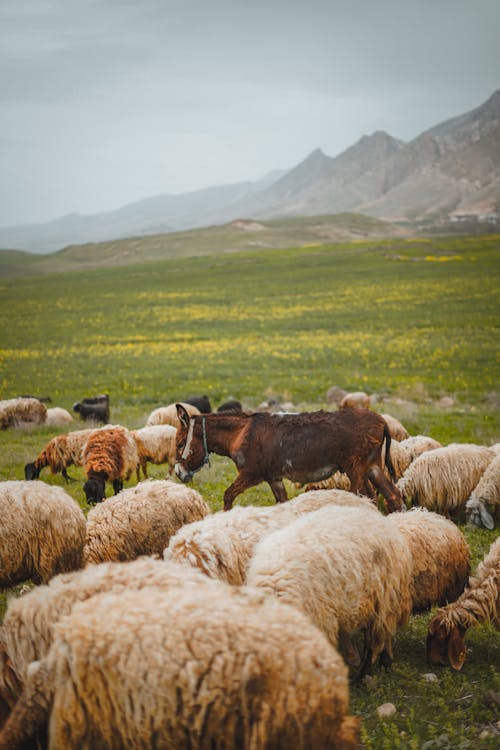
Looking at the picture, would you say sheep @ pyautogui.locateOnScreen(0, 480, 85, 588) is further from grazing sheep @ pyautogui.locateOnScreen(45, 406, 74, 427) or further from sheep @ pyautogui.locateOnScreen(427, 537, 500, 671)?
grazing sheep @ pyautogui.locateOnScreen(45, 406, 74, 427)

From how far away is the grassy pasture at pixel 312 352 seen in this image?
18.8 feet

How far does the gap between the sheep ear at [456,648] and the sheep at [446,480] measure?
462cm

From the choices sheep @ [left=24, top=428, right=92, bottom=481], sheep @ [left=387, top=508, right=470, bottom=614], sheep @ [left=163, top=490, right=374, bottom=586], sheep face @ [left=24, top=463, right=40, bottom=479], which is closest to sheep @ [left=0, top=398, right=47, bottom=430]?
sheep @ [left=24, top=428, right=92, bottom=481]

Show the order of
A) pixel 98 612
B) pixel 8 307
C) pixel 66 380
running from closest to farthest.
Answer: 1. pixel 98 612
2. pixel 66 380
3. pixel 8 307

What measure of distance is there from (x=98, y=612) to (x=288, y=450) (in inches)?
216

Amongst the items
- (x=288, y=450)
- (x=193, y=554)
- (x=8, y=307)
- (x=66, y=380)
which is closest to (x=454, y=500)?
(x=288, y=450)

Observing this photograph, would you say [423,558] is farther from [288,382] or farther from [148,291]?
[148,291]

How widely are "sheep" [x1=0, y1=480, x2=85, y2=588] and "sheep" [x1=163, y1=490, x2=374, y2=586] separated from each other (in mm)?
1314

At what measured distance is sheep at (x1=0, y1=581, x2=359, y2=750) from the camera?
370 centimetres

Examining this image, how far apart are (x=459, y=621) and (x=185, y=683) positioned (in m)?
3.36

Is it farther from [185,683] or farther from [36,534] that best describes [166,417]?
[185,683]

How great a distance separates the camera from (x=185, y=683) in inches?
146

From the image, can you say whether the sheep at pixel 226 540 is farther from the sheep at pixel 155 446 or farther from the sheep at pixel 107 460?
the sheep at pixel 155 446

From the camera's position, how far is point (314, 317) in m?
45.4
